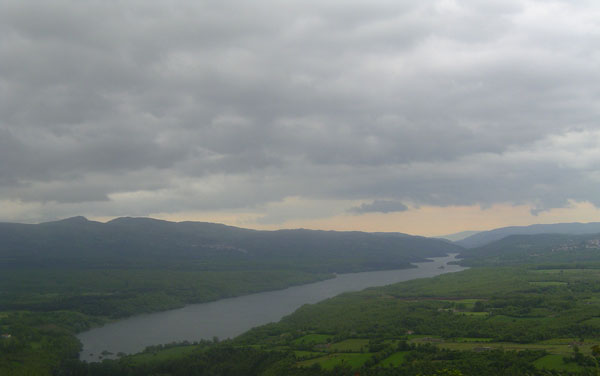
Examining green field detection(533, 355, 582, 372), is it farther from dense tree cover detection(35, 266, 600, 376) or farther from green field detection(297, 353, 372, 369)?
green field detection(297, 353, 372, 369)

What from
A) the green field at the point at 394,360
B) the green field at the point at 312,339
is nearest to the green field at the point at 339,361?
the green field at the point at 394,360

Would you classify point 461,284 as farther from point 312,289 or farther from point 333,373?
point 333,373

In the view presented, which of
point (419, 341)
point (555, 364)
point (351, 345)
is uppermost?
point (555, 364)

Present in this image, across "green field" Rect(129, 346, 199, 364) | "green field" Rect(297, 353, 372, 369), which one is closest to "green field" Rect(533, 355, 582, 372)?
"green field" Rect(297, 353, 372, 369)

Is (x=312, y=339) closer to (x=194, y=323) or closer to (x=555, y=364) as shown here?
(x=555, y=364)

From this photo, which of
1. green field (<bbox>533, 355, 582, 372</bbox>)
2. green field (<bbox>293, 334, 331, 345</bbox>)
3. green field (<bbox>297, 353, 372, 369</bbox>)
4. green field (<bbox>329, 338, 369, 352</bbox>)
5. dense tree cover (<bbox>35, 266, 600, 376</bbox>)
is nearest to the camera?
green field (<bbox>533, 355, 582, 372</bbox>)

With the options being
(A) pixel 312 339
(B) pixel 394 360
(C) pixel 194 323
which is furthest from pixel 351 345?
(C) pixel 194 323

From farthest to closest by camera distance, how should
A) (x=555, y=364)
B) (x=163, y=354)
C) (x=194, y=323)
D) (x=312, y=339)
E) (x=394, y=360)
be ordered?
(x=194, y=323) < (x=163, y=354) < (x=312, y=339) < (x=394, y=360) < (x=555, y=364)

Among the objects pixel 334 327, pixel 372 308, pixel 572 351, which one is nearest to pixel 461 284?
pixel 372 308

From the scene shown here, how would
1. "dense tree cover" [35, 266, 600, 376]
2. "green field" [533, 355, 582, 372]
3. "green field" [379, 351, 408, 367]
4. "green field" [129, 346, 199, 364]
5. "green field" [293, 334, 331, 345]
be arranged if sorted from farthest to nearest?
"green field" [293, 334, 331, 345]
"green field" [129, 346, 199, 364]
"green field" [379, 351, 408, 367]
"dense tree cover" [35, 266, 600, 376]
"green field" [533, 355, 582, 372]
